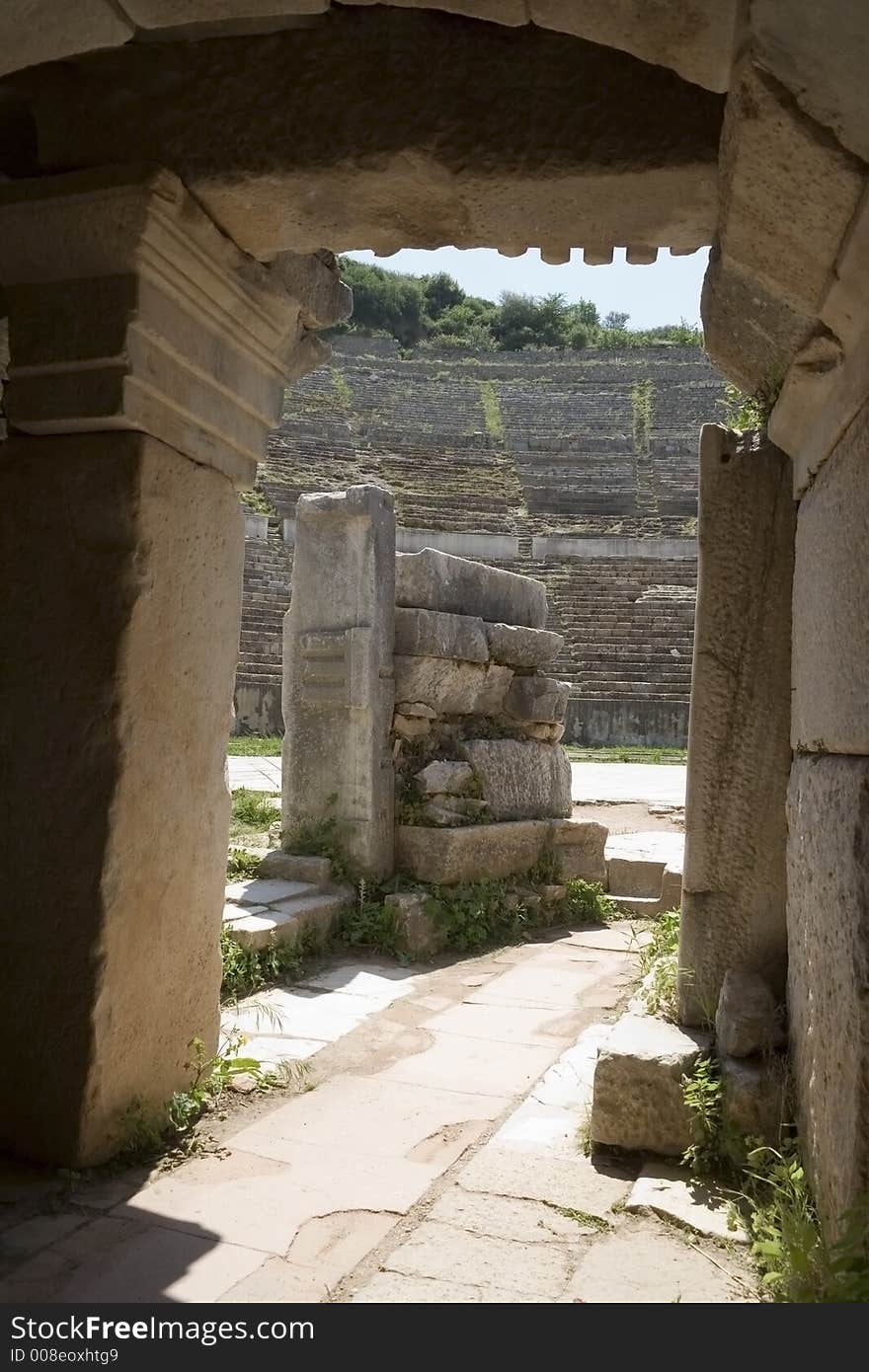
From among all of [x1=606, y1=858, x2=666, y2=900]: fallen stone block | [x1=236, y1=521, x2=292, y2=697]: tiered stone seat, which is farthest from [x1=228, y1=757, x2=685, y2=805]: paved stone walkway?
[x1=236, y1=521, x2=292, y2=697]: tiered stone seat

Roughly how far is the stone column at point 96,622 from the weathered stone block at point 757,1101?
1.50m

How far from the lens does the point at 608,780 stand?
464 inches

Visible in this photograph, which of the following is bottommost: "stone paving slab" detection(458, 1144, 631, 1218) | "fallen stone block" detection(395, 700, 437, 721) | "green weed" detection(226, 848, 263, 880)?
"stone paving slab" detection(458, 1144, 631, 1218)

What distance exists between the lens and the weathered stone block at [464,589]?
6012 millimetres

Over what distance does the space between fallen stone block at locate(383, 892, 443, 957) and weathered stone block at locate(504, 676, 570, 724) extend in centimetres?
164

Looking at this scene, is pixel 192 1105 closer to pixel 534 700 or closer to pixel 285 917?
pixel 285 917

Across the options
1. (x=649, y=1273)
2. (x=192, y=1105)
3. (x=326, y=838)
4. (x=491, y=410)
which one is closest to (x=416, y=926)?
(x=326, y=838)

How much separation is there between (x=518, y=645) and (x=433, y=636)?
0.85 m

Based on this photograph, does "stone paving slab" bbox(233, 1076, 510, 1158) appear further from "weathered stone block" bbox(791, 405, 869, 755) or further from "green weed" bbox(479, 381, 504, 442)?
"green weed" bbox(479, 381, 504, 442)

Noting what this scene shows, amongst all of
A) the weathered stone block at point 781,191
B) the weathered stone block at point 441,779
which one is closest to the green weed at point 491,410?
the weathered stone block at point 441,779

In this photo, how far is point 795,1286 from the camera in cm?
188

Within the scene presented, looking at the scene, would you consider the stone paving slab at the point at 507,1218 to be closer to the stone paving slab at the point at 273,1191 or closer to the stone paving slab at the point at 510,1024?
the stone paving slab at the point at 273,1191

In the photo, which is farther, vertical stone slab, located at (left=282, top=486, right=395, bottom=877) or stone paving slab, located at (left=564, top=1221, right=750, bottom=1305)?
vertical stone slab, located at (left=282, top=486, right=395, bottom=877)

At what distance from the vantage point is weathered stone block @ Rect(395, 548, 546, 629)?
6.01m
